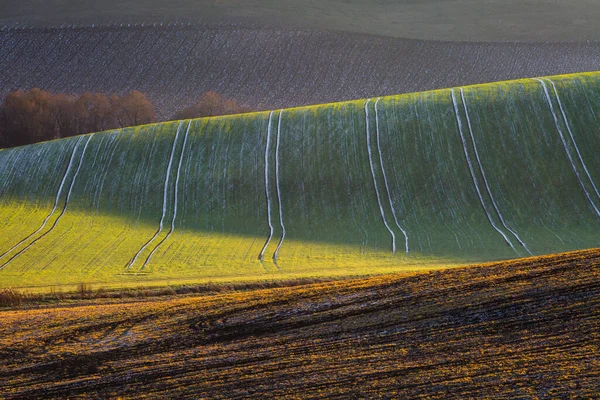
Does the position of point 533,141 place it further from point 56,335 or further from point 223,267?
point 56,335

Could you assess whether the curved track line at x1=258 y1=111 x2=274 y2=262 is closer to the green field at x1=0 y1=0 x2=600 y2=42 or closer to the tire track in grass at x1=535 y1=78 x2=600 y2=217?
the tire track in grass at x1=535 y1=78 x2=600 y2=217

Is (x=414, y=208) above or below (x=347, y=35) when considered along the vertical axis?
below

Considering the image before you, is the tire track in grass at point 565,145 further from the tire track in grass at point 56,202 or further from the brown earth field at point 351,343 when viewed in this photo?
the tire track in grass at point 56,202

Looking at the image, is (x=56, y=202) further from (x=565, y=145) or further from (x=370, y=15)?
(x=370, y=15)

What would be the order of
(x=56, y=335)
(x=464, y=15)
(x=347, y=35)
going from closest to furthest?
(x=56, y=335)
(x=347, y=35)
(x=464, y=15)

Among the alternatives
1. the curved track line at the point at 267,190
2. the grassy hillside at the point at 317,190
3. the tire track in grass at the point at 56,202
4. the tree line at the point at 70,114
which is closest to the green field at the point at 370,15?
the tree line at the point at 70,114

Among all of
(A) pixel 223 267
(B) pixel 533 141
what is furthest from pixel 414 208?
(A) pixel 223 267

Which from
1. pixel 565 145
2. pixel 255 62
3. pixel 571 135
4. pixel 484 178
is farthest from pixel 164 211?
pixel 255 62
